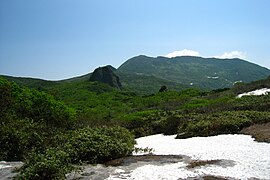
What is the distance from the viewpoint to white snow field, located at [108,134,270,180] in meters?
10.9

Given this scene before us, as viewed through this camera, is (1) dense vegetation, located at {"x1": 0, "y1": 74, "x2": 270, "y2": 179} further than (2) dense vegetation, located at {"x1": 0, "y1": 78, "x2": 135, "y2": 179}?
Yes

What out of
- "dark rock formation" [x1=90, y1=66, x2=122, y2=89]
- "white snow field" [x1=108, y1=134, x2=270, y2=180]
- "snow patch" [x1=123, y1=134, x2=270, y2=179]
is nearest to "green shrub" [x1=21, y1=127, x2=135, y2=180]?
"white snow field" [x1=108, y1=134, x2=270, y2=180]

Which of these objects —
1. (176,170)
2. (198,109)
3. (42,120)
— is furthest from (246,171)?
(198,109)

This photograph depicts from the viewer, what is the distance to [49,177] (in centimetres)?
1099

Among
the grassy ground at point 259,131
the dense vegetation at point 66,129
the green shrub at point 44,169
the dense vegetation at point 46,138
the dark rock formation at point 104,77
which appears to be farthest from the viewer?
the dark rock formation at point 104,77

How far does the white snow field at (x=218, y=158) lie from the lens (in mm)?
10922

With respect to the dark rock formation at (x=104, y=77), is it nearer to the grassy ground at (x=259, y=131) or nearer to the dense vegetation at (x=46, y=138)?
the dense vegetation at (x=46, y=138)

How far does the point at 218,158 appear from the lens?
13070 mm

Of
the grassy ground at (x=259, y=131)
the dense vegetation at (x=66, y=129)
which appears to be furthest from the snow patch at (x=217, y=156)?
the dense vegetation at (x=66, y=129)

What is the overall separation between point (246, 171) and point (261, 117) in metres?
10.7

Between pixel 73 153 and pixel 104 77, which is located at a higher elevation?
pixel 104 77

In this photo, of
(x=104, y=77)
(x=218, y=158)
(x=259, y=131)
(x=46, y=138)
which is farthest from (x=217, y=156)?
(x=104, y=77)

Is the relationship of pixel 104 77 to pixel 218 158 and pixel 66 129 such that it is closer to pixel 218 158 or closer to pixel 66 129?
pixel 66 129

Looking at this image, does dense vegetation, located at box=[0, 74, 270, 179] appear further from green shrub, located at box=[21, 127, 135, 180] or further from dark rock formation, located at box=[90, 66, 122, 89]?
dark rock formation, located at box=[90, 66, 122, 89]
